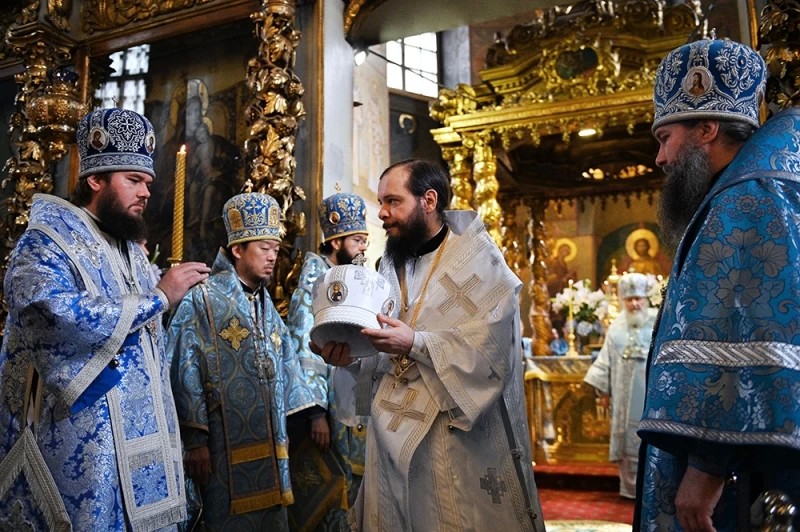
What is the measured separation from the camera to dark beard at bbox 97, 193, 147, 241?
2811 millimetres

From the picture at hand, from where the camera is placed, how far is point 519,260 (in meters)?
10.6

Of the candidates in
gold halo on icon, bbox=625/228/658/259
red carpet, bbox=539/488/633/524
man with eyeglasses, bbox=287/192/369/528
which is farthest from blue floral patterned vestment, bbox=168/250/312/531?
gold halo on icon, bbox=625/228/658/259

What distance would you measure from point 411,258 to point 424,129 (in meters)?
11.2

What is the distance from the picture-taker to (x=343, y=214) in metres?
4.43

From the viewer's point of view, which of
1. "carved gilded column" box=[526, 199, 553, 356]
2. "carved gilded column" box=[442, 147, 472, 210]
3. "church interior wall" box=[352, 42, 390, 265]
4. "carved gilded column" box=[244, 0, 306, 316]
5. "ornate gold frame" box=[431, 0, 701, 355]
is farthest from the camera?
"church interior wall" box=[352, 42, 390, 265]

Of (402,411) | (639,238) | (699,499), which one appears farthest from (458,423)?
(639,238)

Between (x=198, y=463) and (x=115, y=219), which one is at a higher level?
(x=115, y=219)

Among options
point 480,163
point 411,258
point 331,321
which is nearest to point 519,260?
point 480,163

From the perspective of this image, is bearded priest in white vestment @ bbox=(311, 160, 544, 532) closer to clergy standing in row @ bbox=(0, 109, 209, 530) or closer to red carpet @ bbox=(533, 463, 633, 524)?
clergy standing in row @ bbox=(0, 109, 209, 530)

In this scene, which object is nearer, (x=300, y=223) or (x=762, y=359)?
(x=762, y=359)

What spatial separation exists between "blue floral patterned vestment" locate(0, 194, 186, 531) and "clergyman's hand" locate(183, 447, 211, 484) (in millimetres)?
841

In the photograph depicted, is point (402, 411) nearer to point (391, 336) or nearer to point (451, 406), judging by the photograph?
point (451, 406)

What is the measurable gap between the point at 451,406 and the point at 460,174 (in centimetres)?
752

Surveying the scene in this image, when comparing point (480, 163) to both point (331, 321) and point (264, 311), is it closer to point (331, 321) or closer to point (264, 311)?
point (264, 311)
